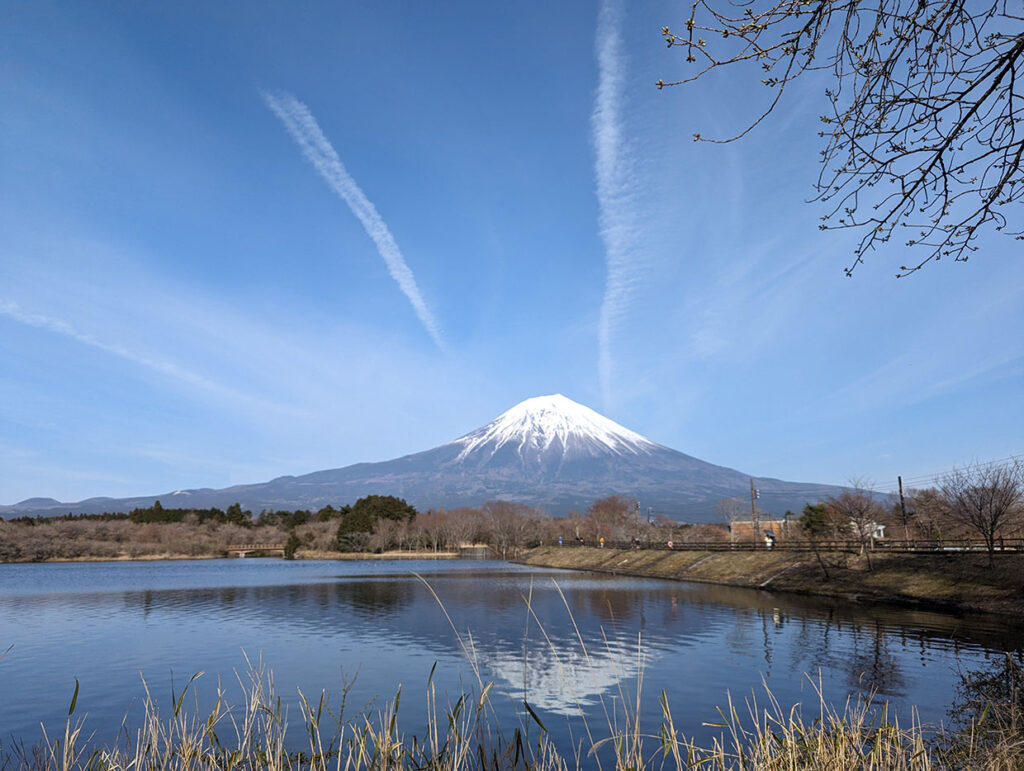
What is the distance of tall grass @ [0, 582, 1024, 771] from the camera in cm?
588

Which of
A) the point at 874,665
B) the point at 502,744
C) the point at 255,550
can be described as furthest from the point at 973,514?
the point at 255,550

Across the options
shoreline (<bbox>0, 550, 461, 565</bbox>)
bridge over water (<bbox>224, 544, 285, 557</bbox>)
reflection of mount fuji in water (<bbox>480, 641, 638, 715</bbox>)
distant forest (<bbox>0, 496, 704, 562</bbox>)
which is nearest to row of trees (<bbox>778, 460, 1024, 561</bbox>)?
reflection of mount fuji in water (<bbox>480, 641, 638, 715</bbox>)

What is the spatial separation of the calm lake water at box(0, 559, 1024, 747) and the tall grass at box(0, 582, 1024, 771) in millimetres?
805

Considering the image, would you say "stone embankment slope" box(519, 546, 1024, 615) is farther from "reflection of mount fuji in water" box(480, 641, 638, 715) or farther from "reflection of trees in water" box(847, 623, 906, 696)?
"reflection of mount fuji in water" box(480, 641, 638, 715)

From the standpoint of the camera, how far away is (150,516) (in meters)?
158

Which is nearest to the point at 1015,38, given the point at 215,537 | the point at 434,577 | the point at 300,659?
the point at 300,659

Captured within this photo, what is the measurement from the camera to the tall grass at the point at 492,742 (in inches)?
231

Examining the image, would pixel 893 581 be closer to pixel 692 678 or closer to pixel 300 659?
pixel 692 678

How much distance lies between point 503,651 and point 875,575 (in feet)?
92.2

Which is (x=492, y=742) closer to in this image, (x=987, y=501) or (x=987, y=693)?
(x=987, y=693)

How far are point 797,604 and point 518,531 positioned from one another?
3597 inches

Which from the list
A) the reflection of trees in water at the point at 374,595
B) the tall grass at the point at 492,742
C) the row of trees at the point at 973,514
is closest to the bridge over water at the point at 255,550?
the reflection of trees in water at the point at 374,595

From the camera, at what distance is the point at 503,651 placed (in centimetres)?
2455

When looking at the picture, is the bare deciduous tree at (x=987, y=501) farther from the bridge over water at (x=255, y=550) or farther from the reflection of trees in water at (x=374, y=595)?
the bridge over water at (x=255, y=550)
